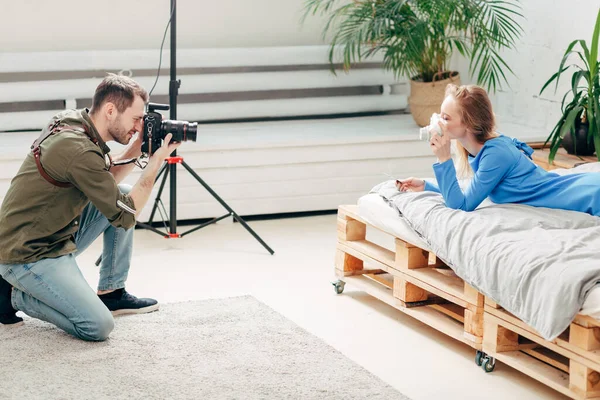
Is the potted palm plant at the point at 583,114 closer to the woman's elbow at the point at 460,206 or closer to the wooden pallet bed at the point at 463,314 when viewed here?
the wooden pallet bed at the point at 463,314

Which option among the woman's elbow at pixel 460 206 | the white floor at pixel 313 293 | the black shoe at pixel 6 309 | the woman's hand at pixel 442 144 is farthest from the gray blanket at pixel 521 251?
the black shoe at pixel 6 309

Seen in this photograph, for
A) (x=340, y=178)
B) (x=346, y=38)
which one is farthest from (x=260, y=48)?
(x=340, y=178)

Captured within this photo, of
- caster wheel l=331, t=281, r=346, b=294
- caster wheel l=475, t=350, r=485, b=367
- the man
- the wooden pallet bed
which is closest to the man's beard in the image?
the man

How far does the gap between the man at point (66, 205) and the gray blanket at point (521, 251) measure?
97cm

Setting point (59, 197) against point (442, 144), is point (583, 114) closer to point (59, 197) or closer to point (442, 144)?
point (442, 144)

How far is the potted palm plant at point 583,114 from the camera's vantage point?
14.1 ft

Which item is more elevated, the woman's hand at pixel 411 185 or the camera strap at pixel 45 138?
the camera strap at pixel 45 138

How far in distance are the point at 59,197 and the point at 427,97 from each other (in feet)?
8.40

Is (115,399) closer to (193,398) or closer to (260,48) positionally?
(193,398)

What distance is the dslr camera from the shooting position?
3209 mm

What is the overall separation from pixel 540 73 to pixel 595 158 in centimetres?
94

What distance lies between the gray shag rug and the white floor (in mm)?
140

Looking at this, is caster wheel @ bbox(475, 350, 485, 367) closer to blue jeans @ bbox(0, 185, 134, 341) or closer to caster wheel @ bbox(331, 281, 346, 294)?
caster wheel @ bbox(331, 281, 346, 294)

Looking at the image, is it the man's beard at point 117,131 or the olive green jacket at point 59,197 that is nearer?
the olive green jacket at point 59,197
